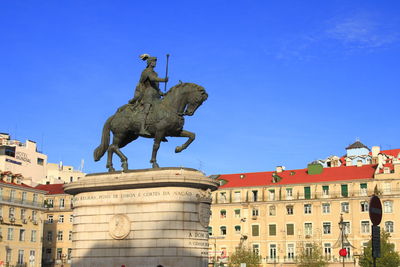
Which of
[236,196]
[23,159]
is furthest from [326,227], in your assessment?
[23,159]

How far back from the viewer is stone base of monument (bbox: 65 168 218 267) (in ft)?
82.7

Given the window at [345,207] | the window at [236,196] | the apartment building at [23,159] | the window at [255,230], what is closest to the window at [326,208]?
the window at [345,207]

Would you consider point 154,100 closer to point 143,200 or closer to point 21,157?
point 143,200

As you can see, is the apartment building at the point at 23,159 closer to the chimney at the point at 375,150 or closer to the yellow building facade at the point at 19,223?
the yellow building facade at the point at 19,223

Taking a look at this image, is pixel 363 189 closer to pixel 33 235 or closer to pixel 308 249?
pixel 308 249

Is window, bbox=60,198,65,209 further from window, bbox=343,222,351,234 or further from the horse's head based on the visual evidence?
the horse's head

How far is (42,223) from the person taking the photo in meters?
82.2

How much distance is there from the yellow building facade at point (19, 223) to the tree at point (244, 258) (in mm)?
24125

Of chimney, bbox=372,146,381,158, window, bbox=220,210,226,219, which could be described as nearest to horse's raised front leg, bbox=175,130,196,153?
window, bbox=220,210,226,219

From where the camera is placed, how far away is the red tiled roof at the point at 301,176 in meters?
79.5

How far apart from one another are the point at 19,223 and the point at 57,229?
37.8 feet

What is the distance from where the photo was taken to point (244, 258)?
7681cm

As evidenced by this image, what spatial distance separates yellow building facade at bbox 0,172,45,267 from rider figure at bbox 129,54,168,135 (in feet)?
164

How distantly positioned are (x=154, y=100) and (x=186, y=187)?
432 centimetres
